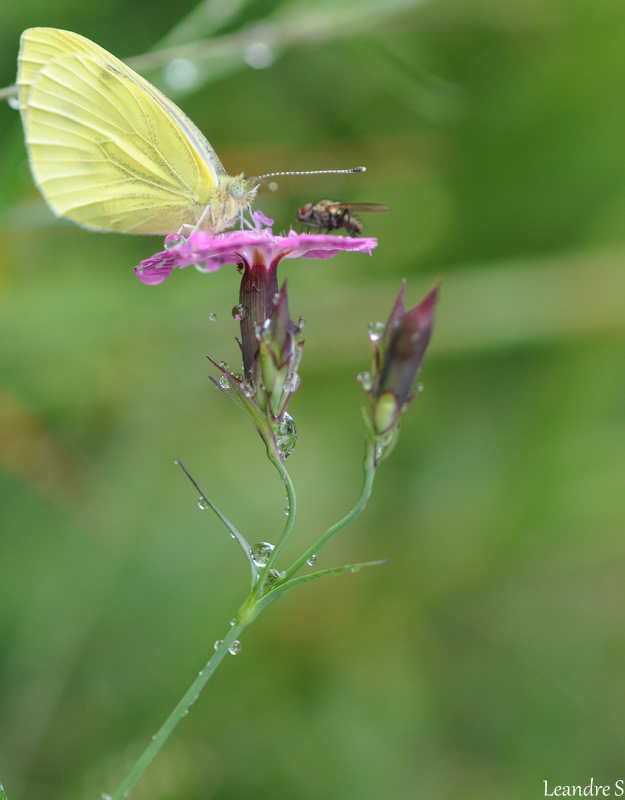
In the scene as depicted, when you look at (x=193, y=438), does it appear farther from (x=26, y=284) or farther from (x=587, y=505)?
(x=587, y=505)

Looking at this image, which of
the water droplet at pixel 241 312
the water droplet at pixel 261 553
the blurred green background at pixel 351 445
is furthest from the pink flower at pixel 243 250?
the blurred green background at pixel 351 445

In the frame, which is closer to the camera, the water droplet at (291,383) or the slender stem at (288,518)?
the slender stem at (288,518)

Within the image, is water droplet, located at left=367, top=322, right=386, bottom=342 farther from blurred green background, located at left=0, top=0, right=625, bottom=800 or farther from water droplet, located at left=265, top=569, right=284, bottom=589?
blurred green background, located at left=0, top=0, right=625, bottom=800

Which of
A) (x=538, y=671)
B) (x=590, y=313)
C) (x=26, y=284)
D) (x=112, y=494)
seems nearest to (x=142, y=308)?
(x=26, y=284)

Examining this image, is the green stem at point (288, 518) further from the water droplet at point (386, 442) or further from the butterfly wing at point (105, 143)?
the butterfly wing at point (105, 143)

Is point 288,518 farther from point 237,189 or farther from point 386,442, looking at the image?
point 237,189

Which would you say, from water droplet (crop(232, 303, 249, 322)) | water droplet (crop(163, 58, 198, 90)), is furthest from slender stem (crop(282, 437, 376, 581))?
water droplet (crop(163, 58, 198, 90))
